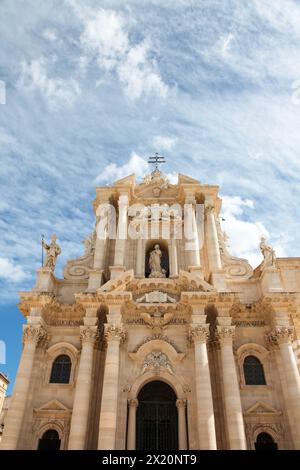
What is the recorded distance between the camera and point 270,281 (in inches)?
877

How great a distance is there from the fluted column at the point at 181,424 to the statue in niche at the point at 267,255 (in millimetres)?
9235

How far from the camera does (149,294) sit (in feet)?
72.8

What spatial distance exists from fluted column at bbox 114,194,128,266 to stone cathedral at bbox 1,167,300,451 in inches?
3.4

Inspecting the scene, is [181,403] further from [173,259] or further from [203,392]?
[173,259]

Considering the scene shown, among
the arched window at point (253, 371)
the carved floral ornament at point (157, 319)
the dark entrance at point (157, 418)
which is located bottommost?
the dark entrance at point (157, 418)

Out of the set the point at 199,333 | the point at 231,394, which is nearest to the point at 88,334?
the point at 199,333

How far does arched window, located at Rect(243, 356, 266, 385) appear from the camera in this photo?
20.5 metres

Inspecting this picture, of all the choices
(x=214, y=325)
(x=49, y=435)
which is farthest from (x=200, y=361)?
(x=49, y=435)

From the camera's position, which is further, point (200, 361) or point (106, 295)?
point (106, 295)

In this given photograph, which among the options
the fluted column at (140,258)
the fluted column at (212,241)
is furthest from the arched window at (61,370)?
the fluted column at (212,241)

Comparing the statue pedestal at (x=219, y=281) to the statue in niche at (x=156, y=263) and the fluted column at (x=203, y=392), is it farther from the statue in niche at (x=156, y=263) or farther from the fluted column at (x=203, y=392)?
the statue in niche at (x=156, y=263)

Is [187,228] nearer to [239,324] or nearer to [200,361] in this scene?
[239,324]

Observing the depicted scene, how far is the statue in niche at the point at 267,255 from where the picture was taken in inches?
916

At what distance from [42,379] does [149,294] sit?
7316 mm
